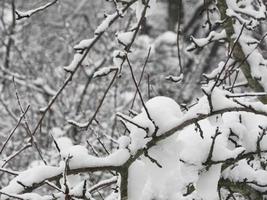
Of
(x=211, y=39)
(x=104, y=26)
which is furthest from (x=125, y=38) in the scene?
(x=211, y=39)

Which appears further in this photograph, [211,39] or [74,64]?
[211,39]

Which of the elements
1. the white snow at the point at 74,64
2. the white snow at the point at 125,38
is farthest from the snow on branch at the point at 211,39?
the white snow at the point at 74,64

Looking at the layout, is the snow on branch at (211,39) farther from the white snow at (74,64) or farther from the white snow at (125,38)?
the white snow at (74,64)

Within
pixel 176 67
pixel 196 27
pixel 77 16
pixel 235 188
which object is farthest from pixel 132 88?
pixel 235 188

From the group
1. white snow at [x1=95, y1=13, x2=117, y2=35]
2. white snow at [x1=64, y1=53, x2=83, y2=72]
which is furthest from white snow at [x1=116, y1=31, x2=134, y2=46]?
white snow at [x1=64, y1=53, x2=83, y2=72]

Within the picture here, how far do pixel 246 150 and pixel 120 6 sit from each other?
1119 millimetres

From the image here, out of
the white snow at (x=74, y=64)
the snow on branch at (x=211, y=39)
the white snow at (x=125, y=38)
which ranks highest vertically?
the snow on branch at (x=211, y=39)

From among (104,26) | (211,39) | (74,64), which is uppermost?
(211,39)

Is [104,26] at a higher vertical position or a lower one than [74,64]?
higher

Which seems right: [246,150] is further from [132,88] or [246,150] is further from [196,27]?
[196,27]

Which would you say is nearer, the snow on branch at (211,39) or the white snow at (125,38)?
the white snow at (125,38)

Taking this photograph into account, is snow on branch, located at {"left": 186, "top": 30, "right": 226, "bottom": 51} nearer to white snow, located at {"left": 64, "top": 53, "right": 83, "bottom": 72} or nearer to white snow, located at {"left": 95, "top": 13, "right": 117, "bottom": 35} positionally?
white snow, located at {"left": 95, "top": 13, "right": 117, "bottom": 35}

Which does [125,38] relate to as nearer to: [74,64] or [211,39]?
[74,64]

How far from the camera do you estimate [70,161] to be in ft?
6.77
